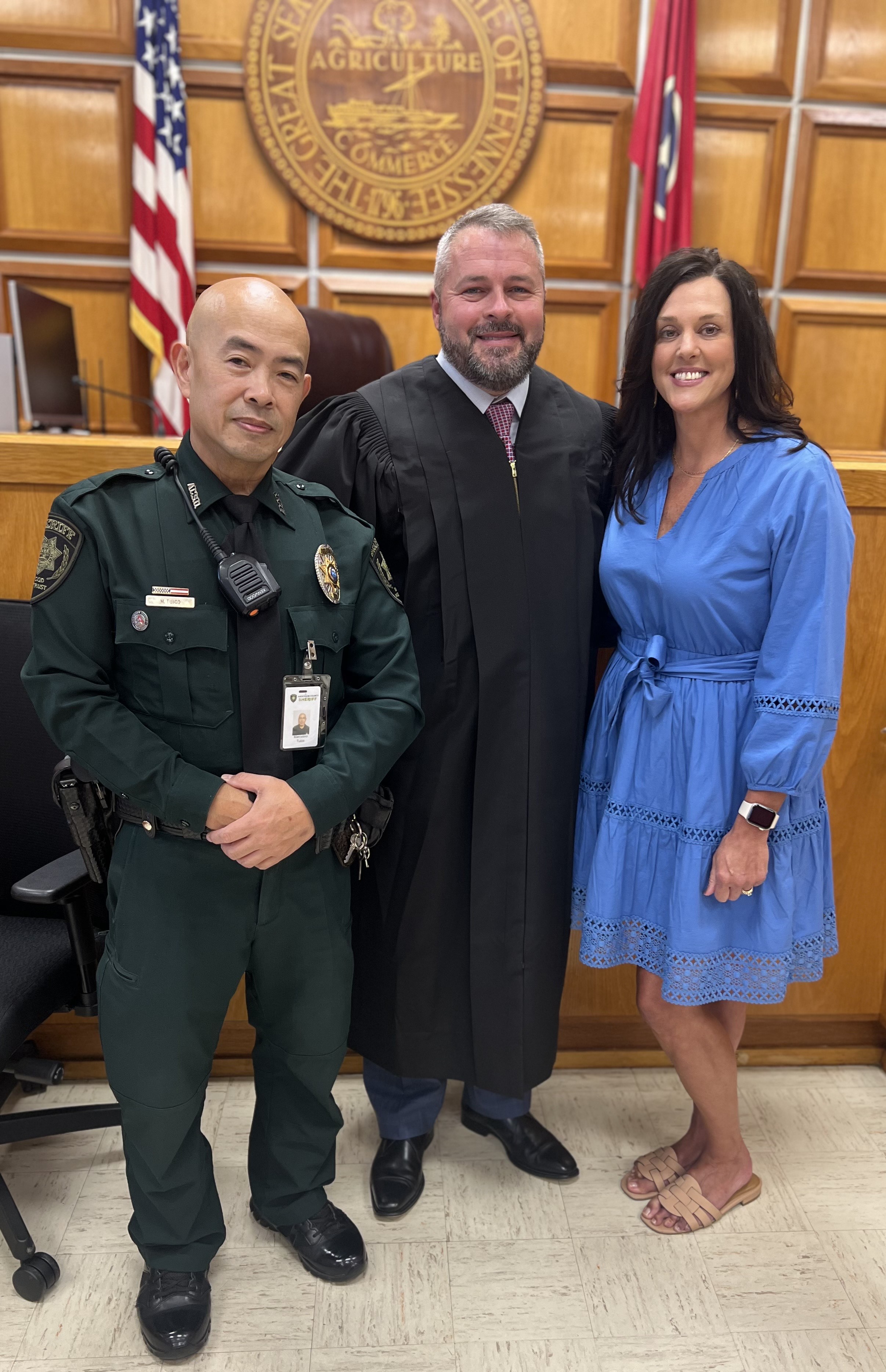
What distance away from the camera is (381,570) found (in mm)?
1471

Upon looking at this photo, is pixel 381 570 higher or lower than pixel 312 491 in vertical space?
lower

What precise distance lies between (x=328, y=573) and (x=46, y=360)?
251 centimetres

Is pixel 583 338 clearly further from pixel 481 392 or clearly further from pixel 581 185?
pixel 481 392

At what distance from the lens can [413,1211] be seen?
5.74ft

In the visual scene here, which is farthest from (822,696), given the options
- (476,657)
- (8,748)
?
(8,748)

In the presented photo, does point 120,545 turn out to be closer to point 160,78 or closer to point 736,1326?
point 736,1326

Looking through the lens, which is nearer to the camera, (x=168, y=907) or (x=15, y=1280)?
(x=168, y=907)

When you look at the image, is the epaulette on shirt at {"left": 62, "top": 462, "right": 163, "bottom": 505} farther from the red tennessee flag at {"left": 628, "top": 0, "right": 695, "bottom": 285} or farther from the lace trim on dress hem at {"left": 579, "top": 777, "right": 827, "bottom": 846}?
the red tennessee flag at {"left": 628, "top": 0, "right": 695, "bottom": 285}

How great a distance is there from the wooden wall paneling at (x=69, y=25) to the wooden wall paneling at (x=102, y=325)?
801 mm

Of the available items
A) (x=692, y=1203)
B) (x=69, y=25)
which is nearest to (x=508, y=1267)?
(x=692, y=1203)

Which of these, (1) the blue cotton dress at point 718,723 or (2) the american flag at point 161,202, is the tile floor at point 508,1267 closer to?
(1) the blue cotton dress at point 718,723

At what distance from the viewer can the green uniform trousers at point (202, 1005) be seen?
1.32 meters

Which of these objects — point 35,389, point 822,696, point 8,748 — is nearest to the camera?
point 822,696

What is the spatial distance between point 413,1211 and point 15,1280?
667 millimetres
